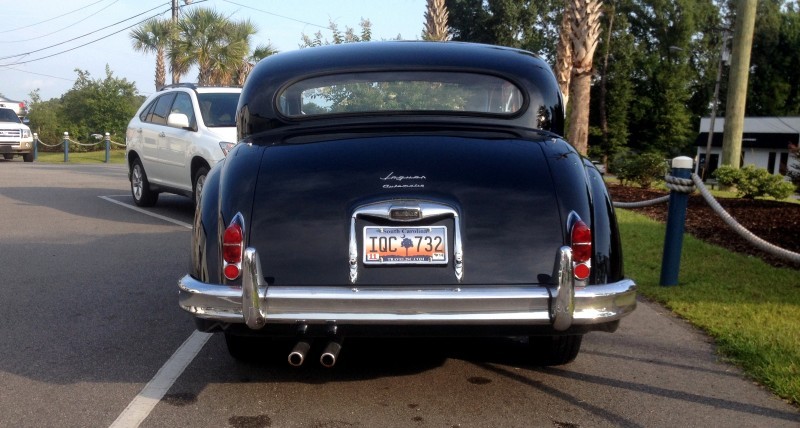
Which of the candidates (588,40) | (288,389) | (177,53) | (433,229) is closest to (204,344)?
(288,389)

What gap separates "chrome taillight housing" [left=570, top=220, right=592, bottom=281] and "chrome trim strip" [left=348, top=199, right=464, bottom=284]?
0.55 meters

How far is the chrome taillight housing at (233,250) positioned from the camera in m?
4.10

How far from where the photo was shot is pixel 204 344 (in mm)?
5551

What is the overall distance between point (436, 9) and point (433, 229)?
16.7 m

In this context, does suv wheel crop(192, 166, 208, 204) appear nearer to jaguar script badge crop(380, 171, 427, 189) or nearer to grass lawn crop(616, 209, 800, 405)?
grass lawn crop(616, 209, 800, 405)

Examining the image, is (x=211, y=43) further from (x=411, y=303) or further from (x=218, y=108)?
(x=411, y=303)

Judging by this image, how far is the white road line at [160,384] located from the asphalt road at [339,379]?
0.04 ft

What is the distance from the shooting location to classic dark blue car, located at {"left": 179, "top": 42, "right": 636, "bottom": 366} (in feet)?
Result: 12.9

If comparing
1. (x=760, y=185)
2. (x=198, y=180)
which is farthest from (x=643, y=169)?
(x=198, y=180)

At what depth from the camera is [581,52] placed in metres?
16.1

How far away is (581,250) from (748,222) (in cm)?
766

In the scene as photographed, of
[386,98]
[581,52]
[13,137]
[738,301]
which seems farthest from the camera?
[13,137]

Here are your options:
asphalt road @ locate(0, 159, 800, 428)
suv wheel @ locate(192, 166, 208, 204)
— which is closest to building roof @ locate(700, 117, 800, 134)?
suv wheel @ locate(192, 166, 208, 204)

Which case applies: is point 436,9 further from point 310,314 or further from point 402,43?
point 310,314
